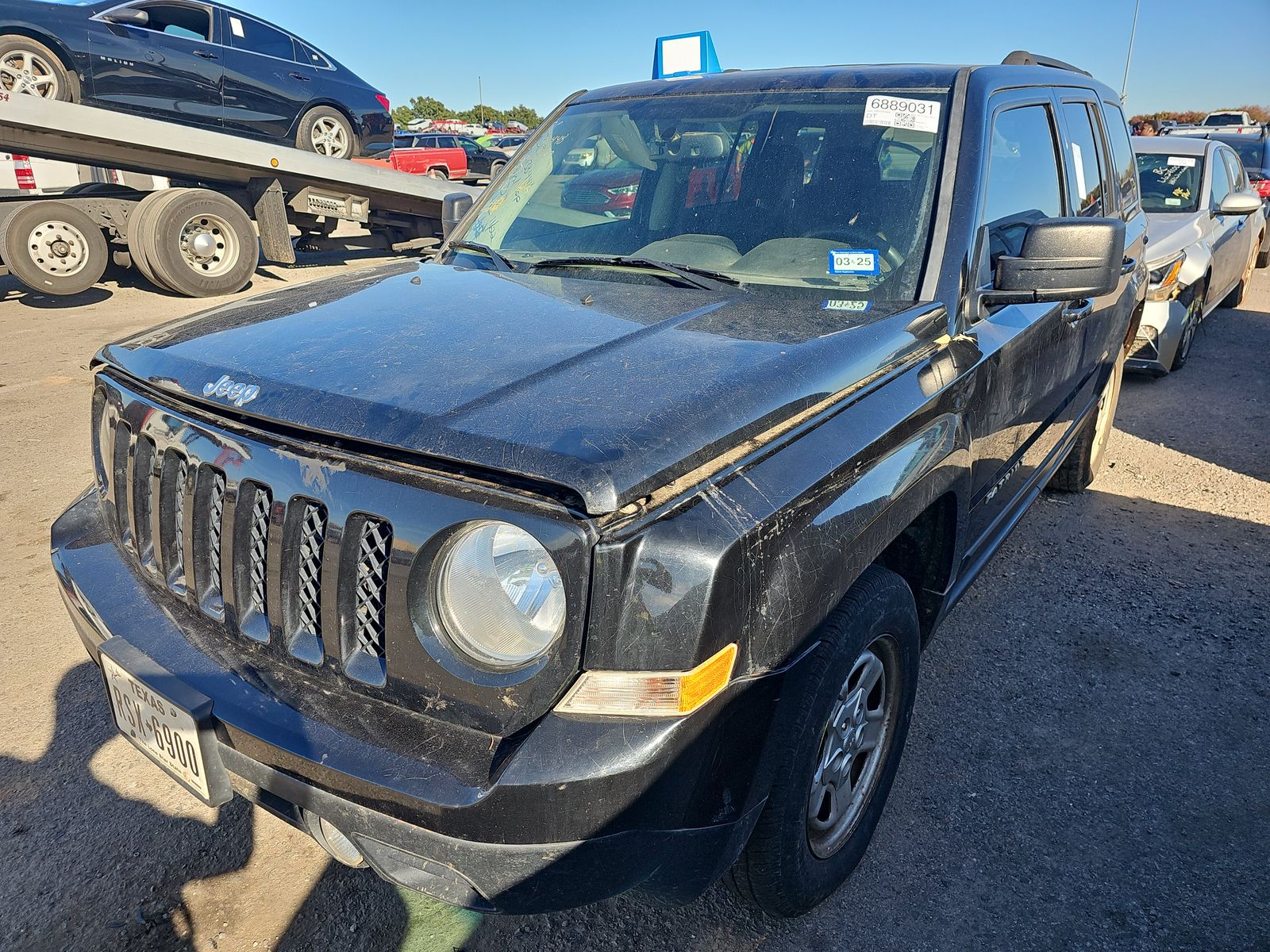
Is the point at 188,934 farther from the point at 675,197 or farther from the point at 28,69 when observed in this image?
the point at 28,69

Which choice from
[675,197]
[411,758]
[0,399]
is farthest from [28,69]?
[411,758]

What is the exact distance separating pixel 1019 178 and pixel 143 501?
110 inches

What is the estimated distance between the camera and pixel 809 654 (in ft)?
5.83

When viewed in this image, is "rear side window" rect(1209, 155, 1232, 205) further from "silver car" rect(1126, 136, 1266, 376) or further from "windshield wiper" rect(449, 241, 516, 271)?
"windshield wiper" rect(449, 241, 516, 271)

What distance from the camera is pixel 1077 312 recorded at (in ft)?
11.2

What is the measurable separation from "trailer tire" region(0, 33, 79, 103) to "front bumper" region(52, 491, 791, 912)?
346 inches

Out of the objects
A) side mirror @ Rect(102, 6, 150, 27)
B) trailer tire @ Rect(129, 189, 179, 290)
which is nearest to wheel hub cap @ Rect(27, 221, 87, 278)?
trailer tire @ Rect(129, 189, 179, 290)

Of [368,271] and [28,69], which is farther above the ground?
[28,69]

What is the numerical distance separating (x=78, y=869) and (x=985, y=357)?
2753 millimetres

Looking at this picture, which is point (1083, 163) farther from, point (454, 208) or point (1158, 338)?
point (1158, 338)

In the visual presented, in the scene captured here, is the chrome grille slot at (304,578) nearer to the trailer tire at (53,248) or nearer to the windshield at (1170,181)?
the windshield at (1170,181)

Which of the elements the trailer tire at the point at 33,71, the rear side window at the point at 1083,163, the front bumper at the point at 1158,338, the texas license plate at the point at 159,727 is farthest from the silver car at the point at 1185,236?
the trailer tire at the point at 33,71

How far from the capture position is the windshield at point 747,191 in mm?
2604

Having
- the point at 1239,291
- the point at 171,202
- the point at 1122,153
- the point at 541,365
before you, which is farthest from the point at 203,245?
the point at 1239,291
